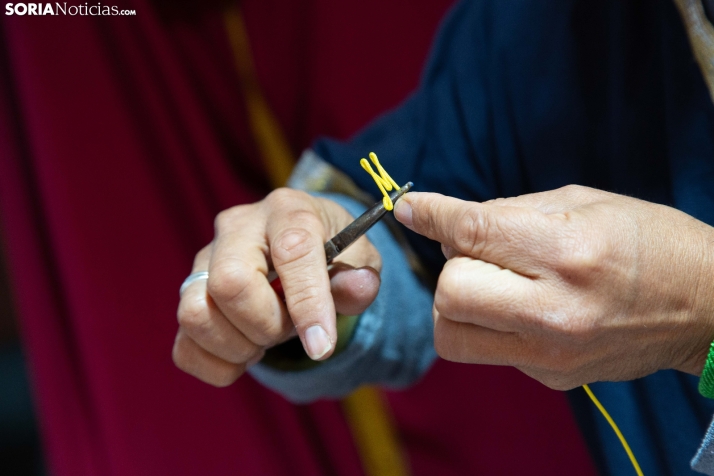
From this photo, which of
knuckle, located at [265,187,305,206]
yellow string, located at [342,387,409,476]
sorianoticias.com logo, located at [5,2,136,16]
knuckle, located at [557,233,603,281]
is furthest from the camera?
yellow string, located at [342,387,409,476]

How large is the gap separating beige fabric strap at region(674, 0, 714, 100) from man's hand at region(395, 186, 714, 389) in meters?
0.17

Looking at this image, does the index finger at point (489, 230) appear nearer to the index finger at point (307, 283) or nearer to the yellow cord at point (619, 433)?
the index finger at point (307, 283)

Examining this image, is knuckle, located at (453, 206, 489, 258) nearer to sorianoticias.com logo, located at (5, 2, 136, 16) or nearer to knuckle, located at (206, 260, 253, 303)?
knuckle, located at (206, 260, 253, 303)

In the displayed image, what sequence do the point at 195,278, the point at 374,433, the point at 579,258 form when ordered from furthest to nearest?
the point at 374,433 → the point at 195,278 → the point at 579,258

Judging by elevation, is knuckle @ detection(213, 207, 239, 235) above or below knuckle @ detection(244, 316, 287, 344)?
above

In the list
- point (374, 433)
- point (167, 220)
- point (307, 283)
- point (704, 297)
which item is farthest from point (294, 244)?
point (374, 433)

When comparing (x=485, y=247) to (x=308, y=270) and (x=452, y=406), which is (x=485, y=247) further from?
(x=452, y=406)

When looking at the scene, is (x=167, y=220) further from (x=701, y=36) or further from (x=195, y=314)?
(x=701, y=36)

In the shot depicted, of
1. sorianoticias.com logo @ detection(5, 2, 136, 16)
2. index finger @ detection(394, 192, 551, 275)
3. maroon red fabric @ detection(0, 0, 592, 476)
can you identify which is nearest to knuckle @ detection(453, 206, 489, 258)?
index finger @ detection(394, 192, 551, 275)

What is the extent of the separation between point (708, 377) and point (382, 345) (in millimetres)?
377

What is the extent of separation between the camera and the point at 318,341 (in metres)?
0.52

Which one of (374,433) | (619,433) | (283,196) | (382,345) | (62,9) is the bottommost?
(374,433)

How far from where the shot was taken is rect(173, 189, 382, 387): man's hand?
0.52 metres

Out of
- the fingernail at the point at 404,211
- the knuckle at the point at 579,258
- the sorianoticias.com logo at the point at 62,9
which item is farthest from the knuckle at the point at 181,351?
the sorianoticias.com logo at the point at 62,9
